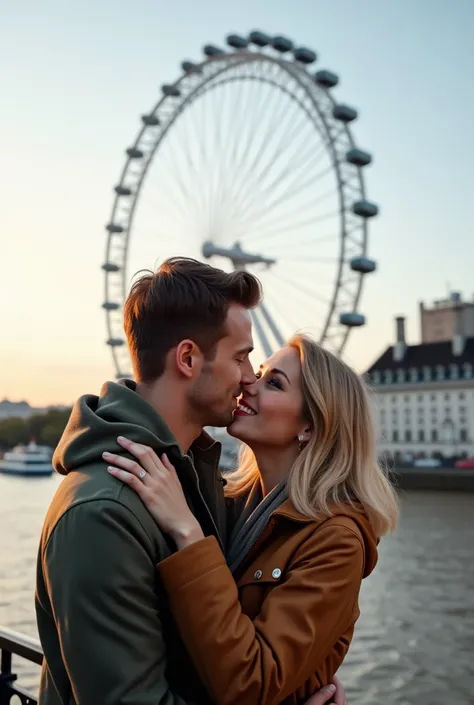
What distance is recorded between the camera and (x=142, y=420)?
1714mm

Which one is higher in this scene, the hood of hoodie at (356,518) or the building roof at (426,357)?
the building roof at (426,357)

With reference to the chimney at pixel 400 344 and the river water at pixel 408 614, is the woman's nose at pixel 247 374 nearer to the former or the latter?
the river water at pixel 408 614

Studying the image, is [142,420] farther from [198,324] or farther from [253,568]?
[253,568]

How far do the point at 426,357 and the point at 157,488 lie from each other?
54.1 meters

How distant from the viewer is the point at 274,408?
7.45ft

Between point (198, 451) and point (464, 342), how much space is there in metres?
52.5

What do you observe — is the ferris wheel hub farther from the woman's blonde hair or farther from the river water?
the woman's blonde hair

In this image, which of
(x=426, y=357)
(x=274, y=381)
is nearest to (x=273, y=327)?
(x=274, y=381)

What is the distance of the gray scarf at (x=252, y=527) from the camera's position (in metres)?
2.03

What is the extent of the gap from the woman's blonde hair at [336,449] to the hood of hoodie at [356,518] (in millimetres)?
15

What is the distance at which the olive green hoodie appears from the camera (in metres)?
1.46

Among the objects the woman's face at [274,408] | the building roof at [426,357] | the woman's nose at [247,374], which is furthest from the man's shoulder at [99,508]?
the building roof at [426,357]

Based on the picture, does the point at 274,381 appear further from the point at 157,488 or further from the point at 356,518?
the point at 157,488

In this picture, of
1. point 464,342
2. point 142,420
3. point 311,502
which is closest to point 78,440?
point 142,420
